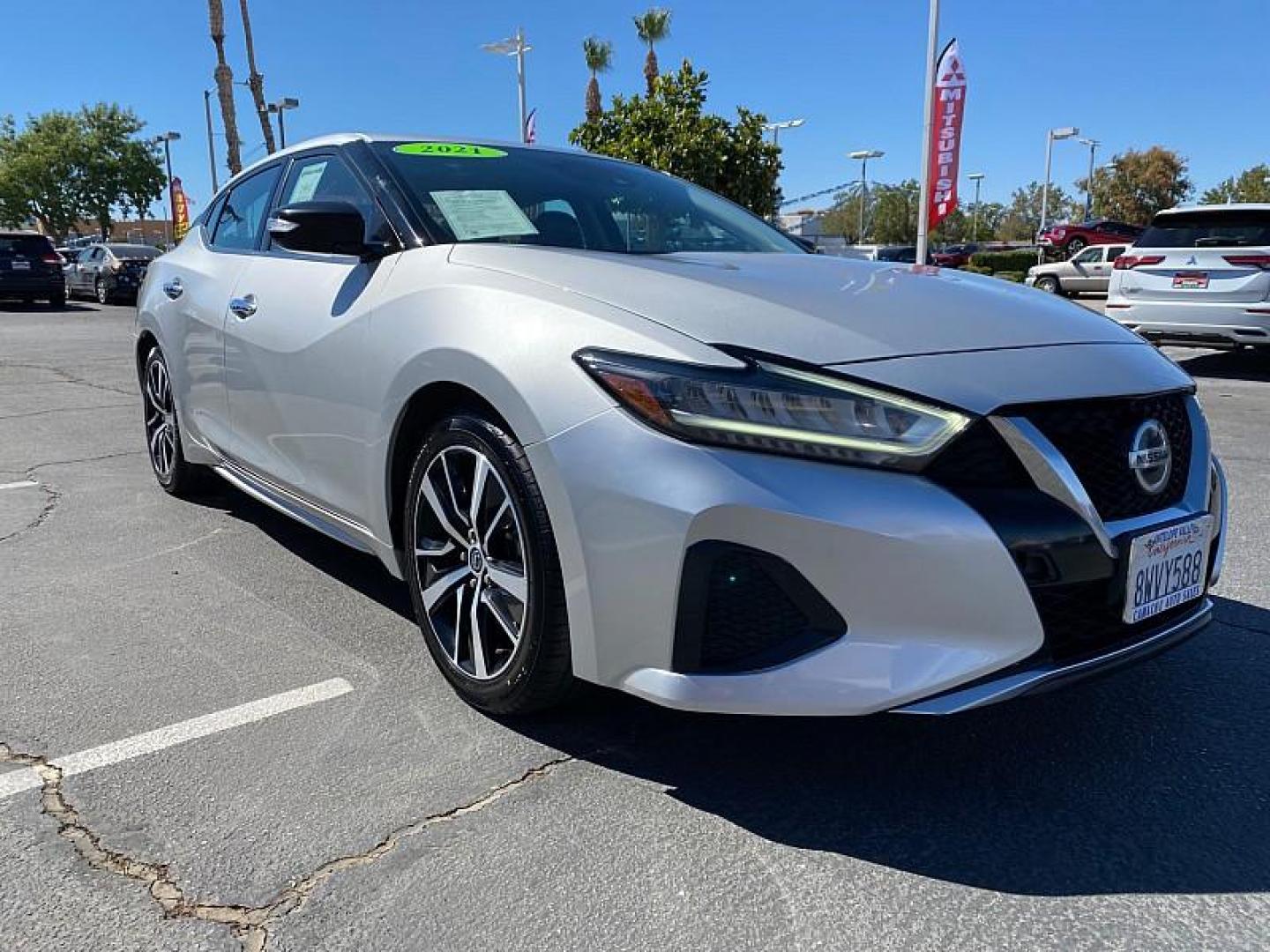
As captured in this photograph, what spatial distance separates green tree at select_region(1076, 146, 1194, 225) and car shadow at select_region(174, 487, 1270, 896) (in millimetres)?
62357

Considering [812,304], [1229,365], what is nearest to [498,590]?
[812,304]

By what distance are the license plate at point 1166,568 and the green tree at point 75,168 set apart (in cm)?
6596

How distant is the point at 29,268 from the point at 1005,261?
1605 inches

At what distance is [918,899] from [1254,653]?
179 cm

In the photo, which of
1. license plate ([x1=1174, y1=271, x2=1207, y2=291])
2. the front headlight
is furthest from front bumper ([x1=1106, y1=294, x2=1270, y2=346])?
the front headlight

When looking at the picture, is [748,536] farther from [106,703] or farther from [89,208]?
[89,208]

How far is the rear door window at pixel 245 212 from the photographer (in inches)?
156

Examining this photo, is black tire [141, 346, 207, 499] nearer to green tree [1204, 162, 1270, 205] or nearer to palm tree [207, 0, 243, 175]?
palm tree [207, 0, 243, 175]

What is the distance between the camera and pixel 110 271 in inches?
934

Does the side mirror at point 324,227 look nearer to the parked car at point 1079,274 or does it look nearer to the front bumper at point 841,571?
the front bumper at point 841,571

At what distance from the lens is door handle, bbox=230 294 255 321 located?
11.7ft

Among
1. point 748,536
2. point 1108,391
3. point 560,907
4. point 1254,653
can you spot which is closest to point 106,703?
point 560,907

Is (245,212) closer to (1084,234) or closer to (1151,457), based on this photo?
(1151,457)

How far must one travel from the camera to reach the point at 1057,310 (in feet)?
8.68
